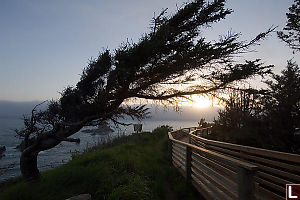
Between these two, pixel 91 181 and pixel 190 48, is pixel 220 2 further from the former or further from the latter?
pixel 91 181

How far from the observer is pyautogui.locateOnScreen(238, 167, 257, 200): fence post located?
2850 mm

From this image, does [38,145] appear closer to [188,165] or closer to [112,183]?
[112,183]

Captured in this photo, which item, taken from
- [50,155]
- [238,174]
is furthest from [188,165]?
[50,155]

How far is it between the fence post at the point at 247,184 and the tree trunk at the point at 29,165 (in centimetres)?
757

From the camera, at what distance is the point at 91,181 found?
19.1ft

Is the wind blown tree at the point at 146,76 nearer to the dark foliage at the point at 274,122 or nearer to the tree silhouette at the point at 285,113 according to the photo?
the dark foliage at the point at 274,122

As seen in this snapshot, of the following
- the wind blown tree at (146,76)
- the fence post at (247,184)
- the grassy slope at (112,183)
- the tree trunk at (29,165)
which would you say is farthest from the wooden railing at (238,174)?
the tree trunk at (29,165)

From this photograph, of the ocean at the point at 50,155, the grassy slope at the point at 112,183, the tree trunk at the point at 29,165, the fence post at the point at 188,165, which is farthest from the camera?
the ocean at the point at 50,155

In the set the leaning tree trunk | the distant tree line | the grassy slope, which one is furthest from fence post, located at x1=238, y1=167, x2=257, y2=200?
the leaning tree trunk

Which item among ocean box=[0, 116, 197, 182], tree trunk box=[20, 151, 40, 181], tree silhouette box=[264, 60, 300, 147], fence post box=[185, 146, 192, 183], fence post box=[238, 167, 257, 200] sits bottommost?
ocean box=[0, 116, 197, 182]

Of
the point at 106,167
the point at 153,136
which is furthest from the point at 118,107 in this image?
the point at 153,136

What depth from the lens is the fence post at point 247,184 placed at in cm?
285

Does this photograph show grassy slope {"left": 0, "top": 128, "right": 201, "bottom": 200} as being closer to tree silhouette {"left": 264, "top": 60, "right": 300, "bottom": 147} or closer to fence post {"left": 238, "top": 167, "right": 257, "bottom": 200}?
fence post {"left": 238, "top": 167, "right": 257, "bottom": 200}

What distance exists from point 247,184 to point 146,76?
459 centimetres
